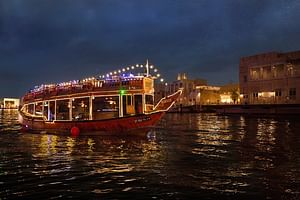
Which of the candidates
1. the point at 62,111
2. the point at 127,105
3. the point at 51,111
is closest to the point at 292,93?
the point at 62,111

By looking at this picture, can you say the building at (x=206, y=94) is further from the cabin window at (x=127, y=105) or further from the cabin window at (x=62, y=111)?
the cabin window at (x=127, y=105)

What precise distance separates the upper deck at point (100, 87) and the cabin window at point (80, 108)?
140 cm

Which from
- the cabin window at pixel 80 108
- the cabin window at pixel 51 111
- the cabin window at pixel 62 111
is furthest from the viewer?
the cabin window at pixel 51 111

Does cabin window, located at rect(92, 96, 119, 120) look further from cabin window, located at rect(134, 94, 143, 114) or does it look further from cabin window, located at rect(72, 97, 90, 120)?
cabin window, located at rect(134, 94, 143, 114)

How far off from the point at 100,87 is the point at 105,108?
244 cm

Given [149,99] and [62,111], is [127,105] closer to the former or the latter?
[149,99]

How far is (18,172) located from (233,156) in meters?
10.3

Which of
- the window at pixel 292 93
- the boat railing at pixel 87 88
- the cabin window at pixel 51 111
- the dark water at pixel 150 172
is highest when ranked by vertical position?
the window at pixel 292 93

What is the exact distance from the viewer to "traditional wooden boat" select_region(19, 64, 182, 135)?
2725 cm

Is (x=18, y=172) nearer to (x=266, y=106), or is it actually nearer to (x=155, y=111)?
(x=155, y=111)

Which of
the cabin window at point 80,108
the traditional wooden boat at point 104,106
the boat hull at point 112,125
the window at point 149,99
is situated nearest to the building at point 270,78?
the window at point 149,99

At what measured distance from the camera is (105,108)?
3041cm

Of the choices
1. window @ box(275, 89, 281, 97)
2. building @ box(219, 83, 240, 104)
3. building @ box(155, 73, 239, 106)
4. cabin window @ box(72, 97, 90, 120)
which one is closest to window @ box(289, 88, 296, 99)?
window @ box(275, 89, 281, 97)

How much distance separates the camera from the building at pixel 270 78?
243 ft
